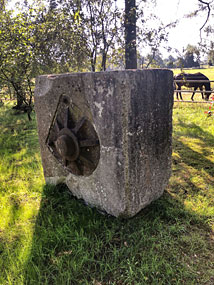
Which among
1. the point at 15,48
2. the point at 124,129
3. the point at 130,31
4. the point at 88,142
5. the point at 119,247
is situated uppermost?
the point at 130,31

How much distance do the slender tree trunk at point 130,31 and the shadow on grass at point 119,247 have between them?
4.52 meters

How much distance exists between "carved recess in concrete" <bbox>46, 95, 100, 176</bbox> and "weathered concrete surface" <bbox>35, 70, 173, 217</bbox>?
0.06 m

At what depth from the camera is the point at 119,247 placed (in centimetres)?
213

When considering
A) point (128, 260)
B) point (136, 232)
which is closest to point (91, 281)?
point (128, 260)

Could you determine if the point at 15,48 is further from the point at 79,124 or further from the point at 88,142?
the point at 88,142

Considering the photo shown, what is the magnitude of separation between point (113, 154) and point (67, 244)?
3.16ft

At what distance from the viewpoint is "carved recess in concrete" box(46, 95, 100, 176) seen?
2.46m

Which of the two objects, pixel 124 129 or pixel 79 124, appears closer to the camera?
pixel 124 129

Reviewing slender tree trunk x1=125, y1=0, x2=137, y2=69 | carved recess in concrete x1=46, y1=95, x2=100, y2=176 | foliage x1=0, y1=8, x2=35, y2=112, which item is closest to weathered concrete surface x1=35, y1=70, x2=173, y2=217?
carved recess in concrete x1=46, y1=95, x2=100, y2=176

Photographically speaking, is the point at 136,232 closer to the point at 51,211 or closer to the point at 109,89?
the point at 51,211

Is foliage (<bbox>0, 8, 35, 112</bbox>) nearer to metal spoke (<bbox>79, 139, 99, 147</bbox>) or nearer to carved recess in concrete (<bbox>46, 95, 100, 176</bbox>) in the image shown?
carved recess in concrete (<bbox>46, 95, 100, 176</bbox>)

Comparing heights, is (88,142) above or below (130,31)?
below

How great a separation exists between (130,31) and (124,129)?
16.4 feet

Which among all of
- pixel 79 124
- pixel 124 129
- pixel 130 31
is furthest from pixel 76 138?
pixel 130 31
